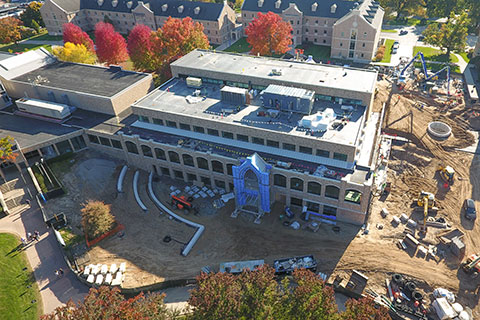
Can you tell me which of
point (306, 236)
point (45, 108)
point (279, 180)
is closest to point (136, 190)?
point (279, 180)

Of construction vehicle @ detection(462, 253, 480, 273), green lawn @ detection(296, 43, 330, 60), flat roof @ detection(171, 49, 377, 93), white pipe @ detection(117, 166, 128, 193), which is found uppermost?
flat roof @ detection(171, 49, 377, 93)

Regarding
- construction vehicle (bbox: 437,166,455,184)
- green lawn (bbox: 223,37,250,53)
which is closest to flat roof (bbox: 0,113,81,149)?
green lawn (bbox: 223,37,250,53)

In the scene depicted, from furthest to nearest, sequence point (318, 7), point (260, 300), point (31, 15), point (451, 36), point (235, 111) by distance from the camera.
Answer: point (31, 15) → point (318, 7) → point (451, 36) → point (235, 111) → point (260, 300)

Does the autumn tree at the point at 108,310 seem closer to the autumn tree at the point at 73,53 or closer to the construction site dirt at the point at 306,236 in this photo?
the construction site dirt at the point at 306,236

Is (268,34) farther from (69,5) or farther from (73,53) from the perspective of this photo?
(69,5)

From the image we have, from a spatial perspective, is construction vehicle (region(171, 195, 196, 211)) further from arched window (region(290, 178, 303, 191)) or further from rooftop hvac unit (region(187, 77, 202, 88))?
rooftop hvac unit (region(187, 77, 202, 88))

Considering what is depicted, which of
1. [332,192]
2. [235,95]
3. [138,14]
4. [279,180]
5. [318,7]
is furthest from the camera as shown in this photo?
[138,14]
